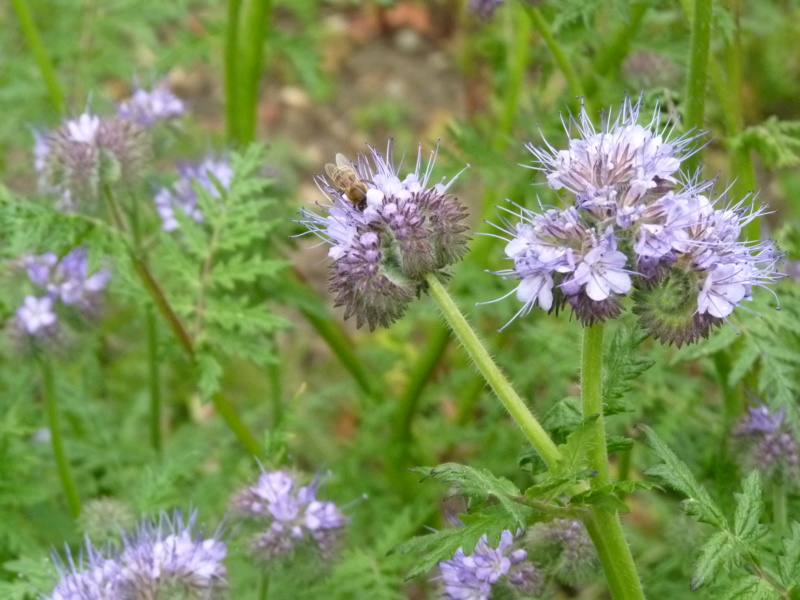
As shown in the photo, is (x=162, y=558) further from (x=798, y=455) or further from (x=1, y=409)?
Answer: (x=798, y=455)

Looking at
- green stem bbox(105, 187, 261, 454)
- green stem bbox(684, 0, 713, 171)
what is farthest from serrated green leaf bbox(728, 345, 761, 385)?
green stem bbox(105, 187, 261, 454)

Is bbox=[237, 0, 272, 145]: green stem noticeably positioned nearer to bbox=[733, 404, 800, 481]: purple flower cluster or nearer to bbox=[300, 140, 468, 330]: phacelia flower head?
bbox=[300, 140, 468, 330]: phacelia flower head

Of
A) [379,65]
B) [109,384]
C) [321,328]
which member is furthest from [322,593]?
[379,65]

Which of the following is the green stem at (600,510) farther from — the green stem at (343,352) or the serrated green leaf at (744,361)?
the green stem at (343,352)

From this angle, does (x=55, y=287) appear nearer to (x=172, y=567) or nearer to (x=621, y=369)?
(x=172, y=567)

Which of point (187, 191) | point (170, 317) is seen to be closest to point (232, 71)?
point (187, 191)
